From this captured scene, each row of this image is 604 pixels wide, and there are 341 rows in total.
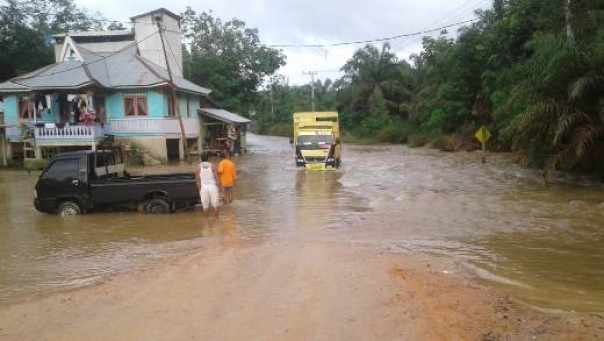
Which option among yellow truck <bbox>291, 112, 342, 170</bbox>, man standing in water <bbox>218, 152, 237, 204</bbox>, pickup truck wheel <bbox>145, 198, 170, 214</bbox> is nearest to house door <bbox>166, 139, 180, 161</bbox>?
yellow truck <bbox>291, 112, 342, 170</bbox>

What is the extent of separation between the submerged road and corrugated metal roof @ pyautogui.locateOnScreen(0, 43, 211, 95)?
13.2 meters

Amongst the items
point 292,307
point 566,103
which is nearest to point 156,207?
point 292,307

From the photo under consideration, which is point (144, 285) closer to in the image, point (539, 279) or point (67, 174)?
point (539, 279)

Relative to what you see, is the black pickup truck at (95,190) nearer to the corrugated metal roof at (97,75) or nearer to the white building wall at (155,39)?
the corrugated metal roof at (97,75)

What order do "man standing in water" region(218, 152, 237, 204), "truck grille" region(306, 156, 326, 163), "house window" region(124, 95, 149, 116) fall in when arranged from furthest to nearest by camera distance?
"house window" region(124, 95, 149, 116) < "truck grille" region(306, 156, 326, 163) < "man standing in water" region(218, 152, 237, 204)

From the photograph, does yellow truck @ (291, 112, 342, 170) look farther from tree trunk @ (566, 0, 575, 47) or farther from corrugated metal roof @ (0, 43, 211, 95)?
tree trunk @ (566, 0, 575, 47)

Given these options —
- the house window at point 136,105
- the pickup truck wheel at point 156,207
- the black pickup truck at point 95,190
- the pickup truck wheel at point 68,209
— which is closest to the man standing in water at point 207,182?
the black pickup truck at point 95,190

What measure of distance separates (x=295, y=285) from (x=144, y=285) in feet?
6.47

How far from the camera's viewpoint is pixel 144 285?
7766 millimetres

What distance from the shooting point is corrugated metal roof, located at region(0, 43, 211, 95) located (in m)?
30.0

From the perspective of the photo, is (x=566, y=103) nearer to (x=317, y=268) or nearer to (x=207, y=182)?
(x=207, y=182)

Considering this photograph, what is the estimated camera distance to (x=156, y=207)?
1467 centimetres

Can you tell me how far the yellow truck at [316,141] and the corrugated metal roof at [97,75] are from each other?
27.1ft

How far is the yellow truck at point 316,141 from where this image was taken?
87.0 ft
